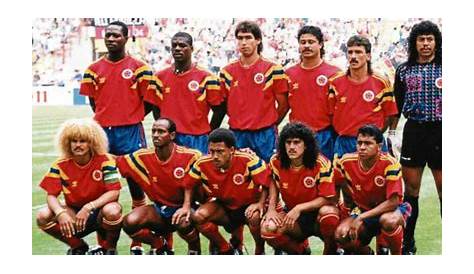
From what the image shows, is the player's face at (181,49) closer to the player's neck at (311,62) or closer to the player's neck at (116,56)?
the player's neck at (116,56)

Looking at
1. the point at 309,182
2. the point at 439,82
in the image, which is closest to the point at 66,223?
the point at 309,182

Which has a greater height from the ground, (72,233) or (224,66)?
(224,66)

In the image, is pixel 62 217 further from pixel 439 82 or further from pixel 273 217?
pixel 439 82

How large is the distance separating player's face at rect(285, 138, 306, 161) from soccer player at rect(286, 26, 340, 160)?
25cm

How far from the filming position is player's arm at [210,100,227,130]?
20.0 ft

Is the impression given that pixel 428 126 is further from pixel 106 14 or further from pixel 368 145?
pixel 106 14

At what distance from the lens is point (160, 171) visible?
236 inches

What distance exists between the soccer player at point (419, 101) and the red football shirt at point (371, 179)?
0.66ft

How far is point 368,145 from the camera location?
232 inches

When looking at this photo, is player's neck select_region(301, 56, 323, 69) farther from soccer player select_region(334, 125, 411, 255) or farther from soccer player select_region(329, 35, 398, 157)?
soccer player select_region(334, 125, 411, 255)

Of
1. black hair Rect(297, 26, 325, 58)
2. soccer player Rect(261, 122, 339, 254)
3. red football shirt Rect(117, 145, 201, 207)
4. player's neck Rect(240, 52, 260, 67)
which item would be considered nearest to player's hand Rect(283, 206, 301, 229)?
soccer player Rect(261, 122, 339, 254)

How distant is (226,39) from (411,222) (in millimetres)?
1827
